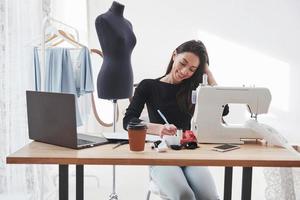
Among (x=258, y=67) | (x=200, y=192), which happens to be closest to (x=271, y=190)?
(x=200, y=192)

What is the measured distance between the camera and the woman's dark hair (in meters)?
1.87

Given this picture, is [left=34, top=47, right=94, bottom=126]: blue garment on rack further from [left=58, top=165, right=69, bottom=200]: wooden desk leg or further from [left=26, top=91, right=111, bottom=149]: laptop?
[left=58, top=165, right=69, bottom=200]: wooden desk leg

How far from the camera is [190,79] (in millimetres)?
1934

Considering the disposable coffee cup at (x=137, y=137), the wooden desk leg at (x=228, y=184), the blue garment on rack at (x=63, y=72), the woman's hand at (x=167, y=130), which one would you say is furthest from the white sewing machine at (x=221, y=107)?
the blue garment on rack at (x=63, y=72)

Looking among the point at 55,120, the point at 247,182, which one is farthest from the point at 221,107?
the point at 55,120

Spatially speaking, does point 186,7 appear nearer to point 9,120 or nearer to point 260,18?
point 260,18

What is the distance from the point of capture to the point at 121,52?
2.32 meters

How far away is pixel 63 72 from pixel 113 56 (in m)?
0.40

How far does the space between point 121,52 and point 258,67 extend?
232 cm

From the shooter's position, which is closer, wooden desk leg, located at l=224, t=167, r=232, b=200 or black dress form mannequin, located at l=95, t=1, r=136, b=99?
wooden desk leg, located at l=224, t=167, r=232, b=200

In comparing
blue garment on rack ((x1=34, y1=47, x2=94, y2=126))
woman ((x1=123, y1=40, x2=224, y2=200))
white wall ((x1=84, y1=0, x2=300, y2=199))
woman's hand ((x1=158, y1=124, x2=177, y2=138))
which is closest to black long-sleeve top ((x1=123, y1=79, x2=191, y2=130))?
woman ((x1=123, y1=40, x2=224, y2=200))

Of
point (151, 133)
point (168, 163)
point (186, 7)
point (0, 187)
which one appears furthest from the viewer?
point (186, 7)

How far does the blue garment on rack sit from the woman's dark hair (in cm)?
83

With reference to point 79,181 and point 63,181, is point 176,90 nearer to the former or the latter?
point 79,181
